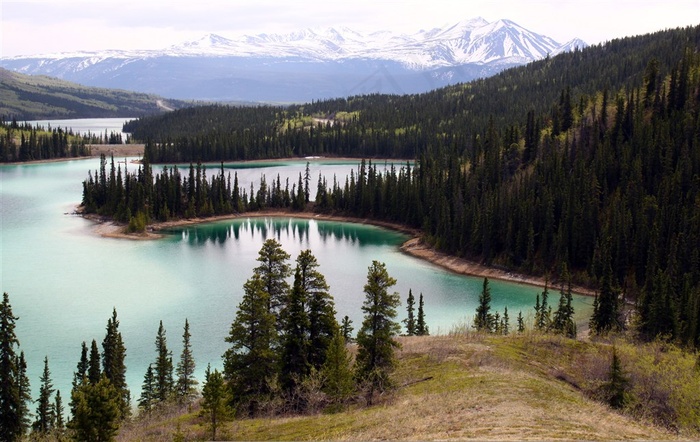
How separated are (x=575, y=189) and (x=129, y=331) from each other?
84796 mm

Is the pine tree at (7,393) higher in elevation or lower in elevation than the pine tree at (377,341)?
lower

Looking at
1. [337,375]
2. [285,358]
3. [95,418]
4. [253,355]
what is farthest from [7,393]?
[337,375]

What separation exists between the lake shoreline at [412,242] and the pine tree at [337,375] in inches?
2796

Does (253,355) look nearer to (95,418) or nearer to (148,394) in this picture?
(95,418)

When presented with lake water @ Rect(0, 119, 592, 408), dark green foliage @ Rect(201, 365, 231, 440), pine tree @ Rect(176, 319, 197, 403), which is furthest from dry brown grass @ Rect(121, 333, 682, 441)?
lake water @ Rect(0, 119, 592, 408)

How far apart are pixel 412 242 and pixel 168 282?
5870 cm

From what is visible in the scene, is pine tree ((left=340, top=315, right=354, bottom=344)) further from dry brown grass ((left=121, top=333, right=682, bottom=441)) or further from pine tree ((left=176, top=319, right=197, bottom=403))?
pine tree ((left=176, top=319, right=197, bottom=403))

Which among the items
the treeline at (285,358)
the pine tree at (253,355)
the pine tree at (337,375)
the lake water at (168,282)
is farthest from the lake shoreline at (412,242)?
the pine tree at (253,355)

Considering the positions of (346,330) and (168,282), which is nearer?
(346,330)

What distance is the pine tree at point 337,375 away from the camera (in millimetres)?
50969

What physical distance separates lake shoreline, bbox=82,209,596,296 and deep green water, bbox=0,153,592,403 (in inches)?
122

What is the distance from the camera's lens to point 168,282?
395 feet

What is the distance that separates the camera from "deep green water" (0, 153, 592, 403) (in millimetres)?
86438

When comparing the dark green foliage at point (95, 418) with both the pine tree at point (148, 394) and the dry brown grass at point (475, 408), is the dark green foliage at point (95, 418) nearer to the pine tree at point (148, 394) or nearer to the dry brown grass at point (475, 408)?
the dry brown grass at point (475, 408)
